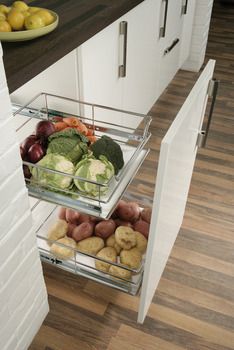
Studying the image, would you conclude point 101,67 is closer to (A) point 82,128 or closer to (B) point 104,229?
(A) point 82,128

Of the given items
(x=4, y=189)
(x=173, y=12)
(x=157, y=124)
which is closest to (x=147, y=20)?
(x=173, y=12)

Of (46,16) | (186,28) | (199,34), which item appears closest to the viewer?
(46,16)

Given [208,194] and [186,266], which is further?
[208,194]

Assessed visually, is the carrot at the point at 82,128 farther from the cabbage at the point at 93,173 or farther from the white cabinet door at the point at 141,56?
the white cabinet door at the point at 141,56

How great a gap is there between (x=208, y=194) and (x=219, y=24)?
3032mm

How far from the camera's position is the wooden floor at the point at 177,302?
1.33m

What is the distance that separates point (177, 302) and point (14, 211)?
79cm

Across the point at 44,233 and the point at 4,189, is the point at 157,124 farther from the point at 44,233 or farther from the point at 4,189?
the point at 4,189

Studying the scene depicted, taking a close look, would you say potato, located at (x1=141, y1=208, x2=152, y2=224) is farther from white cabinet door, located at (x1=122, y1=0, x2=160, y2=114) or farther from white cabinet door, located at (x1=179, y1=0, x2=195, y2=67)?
white cabinet door, located at (x1=179, y1=0, x2=195, y2=67)

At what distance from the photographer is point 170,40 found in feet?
8.08

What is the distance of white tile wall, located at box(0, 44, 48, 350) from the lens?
853 millimetres

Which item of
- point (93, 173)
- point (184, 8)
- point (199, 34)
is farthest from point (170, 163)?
point (199, 34)

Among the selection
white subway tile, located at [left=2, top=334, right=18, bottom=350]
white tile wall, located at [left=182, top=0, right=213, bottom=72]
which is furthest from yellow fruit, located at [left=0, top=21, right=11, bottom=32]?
white tile wall, located at [left=182, top=0, right=213, bottom=72]

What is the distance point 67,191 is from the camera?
1.03m
